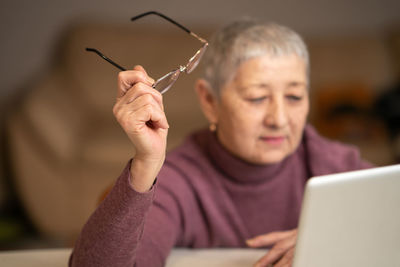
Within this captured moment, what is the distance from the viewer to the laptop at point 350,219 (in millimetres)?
606

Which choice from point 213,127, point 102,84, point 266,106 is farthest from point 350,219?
point 102,84

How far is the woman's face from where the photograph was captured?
1.09m

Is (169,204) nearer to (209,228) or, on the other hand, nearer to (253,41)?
(209,228)

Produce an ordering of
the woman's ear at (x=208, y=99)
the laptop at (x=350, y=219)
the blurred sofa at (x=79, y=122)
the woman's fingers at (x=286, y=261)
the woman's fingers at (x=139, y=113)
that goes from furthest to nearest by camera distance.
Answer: the blurred sofa at (x=79, y=122) < the woman's ear at (x=208, y=99) < the woman's fingers at (x=286, y=261) < the woman's fingers at (x=139, y=113) < the laptop at (x=350, y=219)

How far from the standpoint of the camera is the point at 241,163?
1.19 m

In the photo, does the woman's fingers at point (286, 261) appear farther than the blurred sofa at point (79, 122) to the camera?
Result: No

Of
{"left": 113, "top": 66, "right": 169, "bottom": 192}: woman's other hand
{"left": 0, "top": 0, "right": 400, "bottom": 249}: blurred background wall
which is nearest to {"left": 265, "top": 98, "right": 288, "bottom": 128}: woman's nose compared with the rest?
{"left": 113, "top": 66, "right": 169, "bottom": 192}: woman's other hand

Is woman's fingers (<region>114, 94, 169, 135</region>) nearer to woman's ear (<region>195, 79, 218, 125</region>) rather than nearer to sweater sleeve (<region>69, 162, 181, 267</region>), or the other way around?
sweater sleeve (<region>69, 162, 181, 267</region>)

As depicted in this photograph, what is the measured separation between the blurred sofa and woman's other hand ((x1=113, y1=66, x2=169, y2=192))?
5.28 ft

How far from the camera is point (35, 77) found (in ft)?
10.7

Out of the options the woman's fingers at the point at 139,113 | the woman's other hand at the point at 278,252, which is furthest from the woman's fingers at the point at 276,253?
the woman's fingers at the point at 139,113

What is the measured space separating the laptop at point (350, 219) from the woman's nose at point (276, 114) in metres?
0.45

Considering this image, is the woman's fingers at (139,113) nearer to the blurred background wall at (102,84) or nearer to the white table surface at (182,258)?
the white table surface at (182,258)

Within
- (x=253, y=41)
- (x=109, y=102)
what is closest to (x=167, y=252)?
(x=253, y=41)
